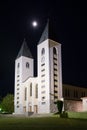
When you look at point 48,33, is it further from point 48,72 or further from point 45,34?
point 48,72

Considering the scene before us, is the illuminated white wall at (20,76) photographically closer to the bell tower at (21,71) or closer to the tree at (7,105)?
the bell tower at (21,71)

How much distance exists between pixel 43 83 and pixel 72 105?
868 centimetres

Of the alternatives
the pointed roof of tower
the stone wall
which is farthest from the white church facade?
the stone wall

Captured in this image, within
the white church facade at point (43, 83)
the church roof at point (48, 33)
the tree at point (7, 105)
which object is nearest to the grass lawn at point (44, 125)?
the white church facade at point (43, 83)

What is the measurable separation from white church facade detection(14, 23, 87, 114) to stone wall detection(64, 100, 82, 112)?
1973 mm

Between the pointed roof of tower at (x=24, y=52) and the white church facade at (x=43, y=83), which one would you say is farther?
the pointed roof of tower at (x=24, y=52)

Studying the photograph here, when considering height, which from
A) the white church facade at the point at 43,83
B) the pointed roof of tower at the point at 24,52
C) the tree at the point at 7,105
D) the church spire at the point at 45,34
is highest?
the church spire at the point at 45,34

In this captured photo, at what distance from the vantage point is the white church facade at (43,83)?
57781mm

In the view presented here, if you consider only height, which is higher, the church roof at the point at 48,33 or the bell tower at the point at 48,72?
the church roof at the point at 48,33

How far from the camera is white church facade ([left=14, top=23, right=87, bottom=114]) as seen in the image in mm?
57781

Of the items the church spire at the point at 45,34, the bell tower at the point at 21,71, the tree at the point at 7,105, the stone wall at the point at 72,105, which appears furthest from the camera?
the tree at the point at 7,105

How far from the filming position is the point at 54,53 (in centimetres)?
6138

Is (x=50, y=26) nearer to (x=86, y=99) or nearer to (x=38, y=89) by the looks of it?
(x=38, y=89)

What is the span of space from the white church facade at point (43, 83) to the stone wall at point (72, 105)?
6.47ft
